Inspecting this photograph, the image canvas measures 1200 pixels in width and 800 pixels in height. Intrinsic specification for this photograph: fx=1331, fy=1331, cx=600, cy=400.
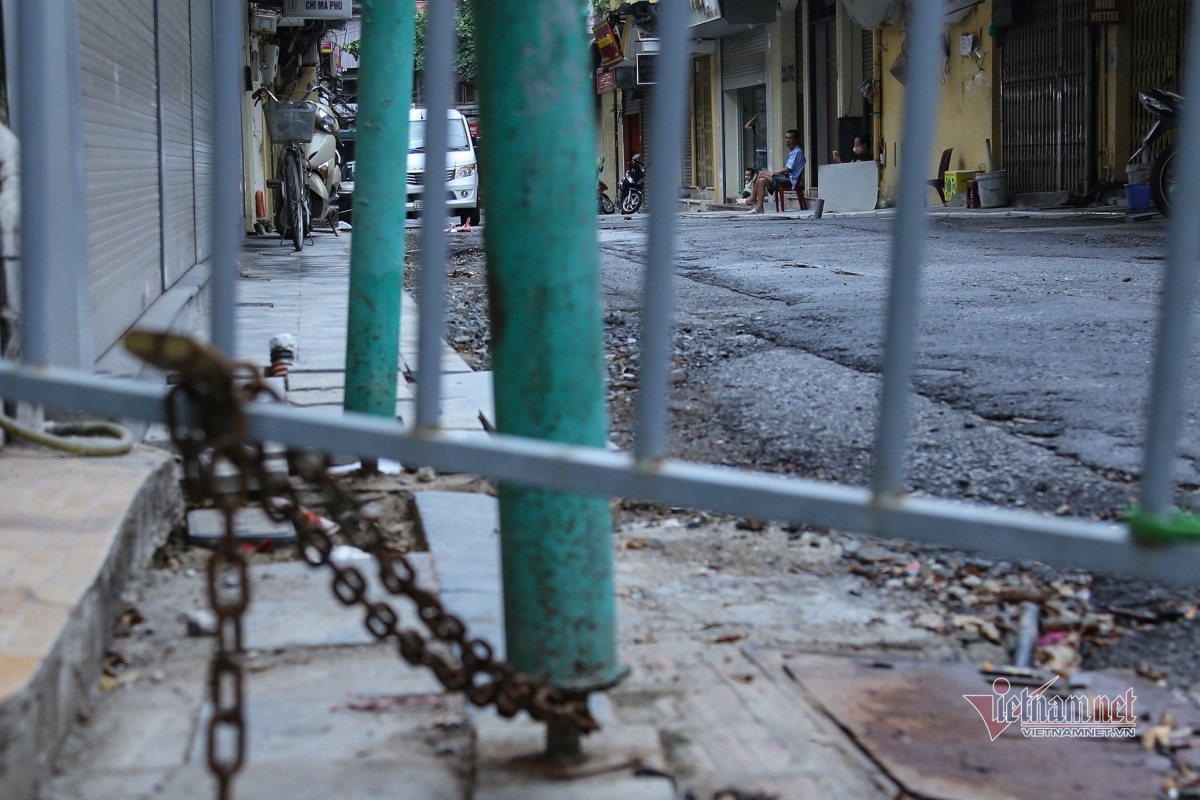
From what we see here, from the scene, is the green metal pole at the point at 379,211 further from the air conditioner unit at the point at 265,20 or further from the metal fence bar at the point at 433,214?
the air conditioner unit at the point at 265,20

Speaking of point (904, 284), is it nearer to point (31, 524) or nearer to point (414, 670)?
point (414, 670)

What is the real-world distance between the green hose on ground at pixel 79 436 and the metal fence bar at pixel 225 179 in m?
1.49

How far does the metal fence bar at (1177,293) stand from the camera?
1395 millimetres

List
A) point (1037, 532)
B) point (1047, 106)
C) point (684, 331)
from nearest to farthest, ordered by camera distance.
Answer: point (1037, 532) < point (684, 331) < point (1047, 106)

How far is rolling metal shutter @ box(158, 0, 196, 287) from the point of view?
6590 millimetres

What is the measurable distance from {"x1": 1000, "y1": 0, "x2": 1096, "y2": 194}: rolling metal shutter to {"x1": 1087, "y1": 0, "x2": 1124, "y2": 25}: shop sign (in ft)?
1.47

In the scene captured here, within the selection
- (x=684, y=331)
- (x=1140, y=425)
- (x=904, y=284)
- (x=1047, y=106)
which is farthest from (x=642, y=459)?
(x=1047, y=106)

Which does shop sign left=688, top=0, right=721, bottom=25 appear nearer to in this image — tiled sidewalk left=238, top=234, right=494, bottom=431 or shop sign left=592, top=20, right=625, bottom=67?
shop sign left=592, top=20, right=625, bottom=67

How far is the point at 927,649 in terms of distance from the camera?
2527mm

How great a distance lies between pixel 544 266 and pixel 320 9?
12.6 meters

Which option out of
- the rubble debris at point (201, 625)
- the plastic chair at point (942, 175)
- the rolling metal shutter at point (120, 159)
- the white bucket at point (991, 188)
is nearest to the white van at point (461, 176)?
the plastic chair at point (942, 175)

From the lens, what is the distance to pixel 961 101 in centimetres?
1967

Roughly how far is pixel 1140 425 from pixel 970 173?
15471 mm

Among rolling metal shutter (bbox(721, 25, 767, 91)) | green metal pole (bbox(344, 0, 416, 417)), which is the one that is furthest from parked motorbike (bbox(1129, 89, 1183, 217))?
rolling metal shutter (bbox(721, 25, 767, 91))
